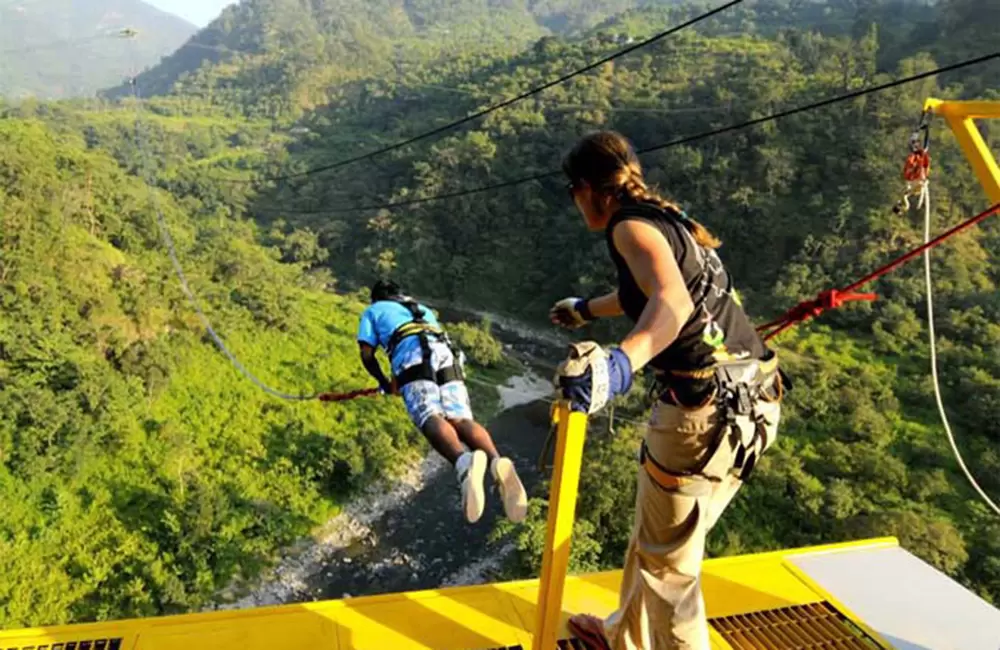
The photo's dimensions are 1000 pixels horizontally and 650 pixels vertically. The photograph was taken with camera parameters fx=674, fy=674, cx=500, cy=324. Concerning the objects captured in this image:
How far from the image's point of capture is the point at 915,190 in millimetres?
3078

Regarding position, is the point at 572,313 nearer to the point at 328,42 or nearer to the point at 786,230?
the point at 786,230

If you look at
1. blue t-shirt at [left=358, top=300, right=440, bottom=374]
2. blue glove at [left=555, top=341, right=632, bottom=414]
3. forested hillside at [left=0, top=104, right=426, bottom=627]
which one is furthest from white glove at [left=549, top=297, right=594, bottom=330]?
forested hillside at [left=0, top=104, right=426, bottom=627]

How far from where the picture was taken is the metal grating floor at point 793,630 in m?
3.05

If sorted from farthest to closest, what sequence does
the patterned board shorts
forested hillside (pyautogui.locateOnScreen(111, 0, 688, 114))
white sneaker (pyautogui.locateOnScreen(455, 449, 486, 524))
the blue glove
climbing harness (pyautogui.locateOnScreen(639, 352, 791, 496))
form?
forested hillside (pyautogui.locateOnScreen(111, 0, 688, 114)) → the patterned board shorts → white sneaker (pyautogui.locateOnScreen(455, 449, 486, 524)) → climbing harness (pyautogui.locateOnScreen(639, 352, 791, 496)) → the blue glove

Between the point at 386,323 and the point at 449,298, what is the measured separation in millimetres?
27936

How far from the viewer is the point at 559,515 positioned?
207cm

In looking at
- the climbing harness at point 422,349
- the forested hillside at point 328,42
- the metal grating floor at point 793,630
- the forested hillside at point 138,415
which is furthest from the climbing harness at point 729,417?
the forested hillside at point 328,42

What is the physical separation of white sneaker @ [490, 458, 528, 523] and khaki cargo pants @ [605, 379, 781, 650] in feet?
2.29

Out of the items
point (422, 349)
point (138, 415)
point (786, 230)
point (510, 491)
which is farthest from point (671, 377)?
point (786, 230)

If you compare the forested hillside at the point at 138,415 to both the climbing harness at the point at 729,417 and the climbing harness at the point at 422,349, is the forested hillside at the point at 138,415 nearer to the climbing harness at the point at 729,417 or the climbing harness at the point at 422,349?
the climbing harness at the point at 422,349

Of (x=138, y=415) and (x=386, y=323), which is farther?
(x=138, y=415)

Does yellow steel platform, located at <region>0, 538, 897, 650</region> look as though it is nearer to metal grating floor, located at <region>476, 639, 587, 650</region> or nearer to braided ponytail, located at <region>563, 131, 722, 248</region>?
metal grating floor, located at <region>476, 639, 587, 650</region>

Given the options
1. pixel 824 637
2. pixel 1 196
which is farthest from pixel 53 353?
pixel 824 637

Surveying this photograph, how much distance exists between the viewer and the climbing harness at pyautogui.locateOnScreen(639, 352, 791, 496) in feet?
6.74
